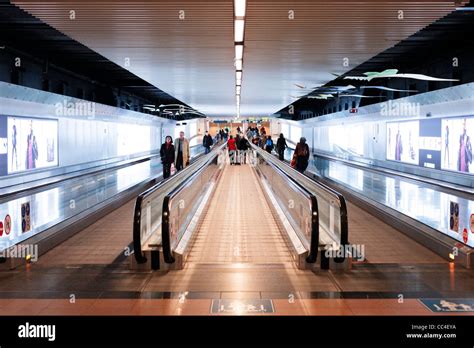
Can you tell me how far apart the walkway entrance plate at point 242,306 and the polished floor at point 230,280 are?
58 millimetres

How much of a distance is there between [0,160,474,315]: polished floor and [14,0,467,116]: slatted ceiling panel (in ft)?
11.7

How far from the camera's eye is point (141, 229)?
6629 mm

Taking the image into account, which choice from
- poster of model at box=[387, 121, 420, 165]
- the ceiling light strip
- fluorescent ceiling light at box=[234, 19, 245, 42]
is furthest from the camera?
poster of model at box=[387, 121, 420, 165]

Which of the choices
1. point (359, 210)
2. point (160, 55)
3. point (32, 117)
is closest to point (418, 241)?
point (359, 210)

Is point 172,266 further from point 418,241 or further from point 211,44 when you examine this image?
point 211,44

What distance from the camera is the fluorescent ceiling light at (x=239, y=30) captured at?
8305 millimetres

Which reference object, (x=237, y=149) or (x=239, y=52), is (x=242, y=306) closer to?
(x=239, y=52)

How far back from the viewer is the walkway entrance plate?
4594 millimetres

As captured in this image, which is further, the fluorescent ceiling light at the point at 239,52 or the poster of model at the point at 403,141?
the poster of model at the point at 403,141
